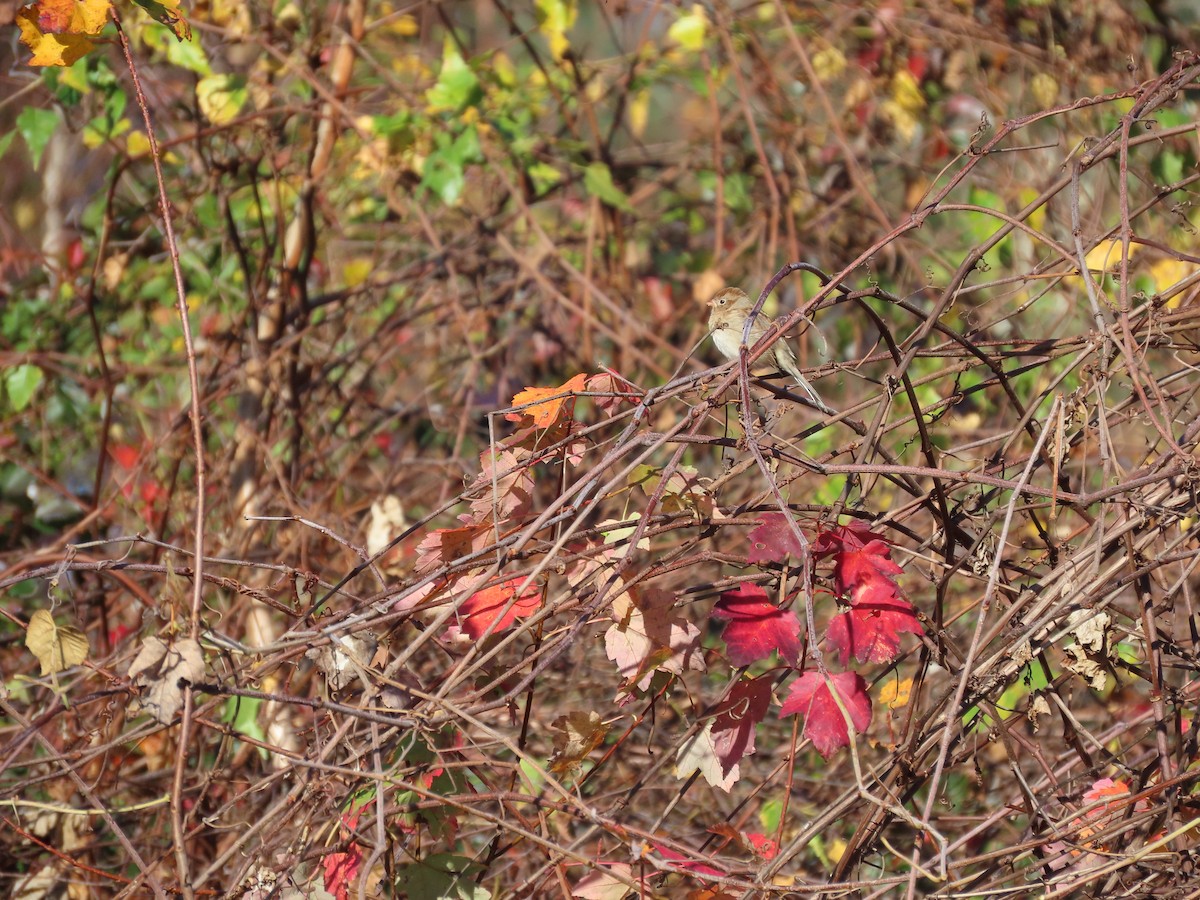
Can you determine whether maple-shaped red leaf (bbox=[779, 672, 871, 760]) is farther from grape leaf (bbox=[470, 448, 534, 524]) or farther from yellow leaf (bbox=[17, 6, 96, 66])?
yellow leaf (bbox=[17, 6, 96, 66])

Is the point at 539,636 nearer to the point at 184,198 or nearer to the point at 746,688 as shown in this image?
the point at 746,688

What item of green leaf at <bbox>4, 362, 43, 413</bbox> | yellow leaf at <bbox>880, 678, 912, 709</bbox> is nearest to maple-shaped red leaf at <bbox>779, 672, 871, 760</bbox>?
yellow leaf at <bbox>880, 678, 912, 709</bbox>

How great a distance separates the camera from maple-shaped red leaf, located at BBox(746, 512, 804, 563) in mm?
1546

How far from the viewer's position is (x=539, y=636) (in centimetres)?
163

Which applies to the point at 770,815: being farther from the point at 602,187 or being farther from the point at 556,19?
the point at 556,19

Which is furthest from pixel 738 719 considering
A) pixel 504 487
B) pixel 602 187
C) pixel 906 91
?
pixel 906 91

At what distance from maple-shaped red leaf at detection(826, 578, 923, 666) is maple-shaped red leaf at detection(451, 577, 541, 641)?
0.45m

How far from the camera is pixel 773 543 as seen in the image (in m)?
1.55

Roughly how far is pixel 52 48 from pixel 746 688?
1476mm

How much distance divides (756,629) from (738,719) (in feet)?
0.49

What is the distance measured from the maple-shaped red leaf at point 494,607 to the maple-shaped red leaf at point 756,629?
29cm

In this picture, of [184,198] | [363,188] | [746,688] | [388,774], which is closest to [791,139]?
[363,188]

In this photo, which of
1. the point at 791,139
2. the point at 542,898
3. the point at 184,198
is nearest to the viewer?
the point at 542,898

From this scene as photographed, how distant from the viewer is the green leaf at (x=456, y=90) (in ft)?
10.8
